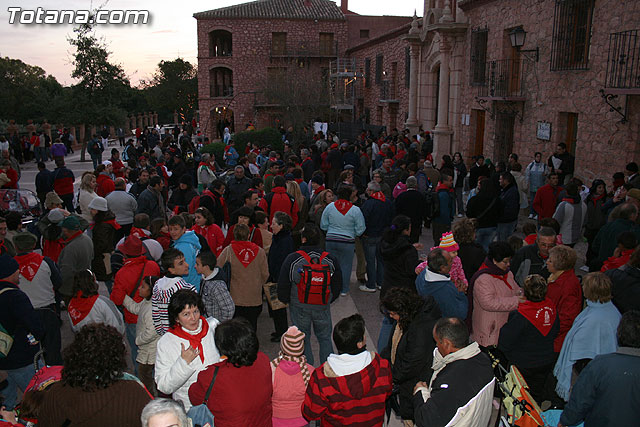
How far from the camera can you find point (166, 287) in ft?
14.5

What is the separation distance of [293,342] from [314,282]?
1.55 meters

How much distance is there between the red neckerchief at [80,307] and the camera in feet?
14.9

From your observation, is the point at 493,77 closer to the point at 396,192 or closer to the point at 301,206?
the point at 396,192

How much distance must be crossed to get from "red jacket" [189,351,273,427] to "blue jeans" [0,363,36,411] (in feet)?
6.99

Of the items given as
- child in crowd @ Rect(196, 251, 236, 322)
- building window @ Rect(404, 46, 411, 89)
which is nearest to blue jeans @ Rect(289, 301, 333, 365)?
child in crowd @ Rect(196, 251, 236, 322)

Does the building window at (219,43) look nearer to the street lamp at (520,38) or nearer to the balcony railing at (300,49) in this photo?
the balcony railing at (300,49)

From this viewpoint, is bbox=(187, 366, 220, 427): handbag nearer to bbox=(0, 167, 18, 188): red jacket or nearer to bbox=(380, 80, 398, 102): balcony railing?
bbox=(0, 167, 18, 188): red jacket

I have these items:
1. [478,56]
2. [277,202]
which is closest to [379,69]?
[478,56]

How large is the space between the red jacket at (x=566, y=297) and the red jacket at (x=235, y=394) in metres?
2.88

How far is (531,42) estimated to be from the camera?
44.6 ft

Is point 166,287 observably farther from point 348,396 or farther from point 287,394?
point 348,396

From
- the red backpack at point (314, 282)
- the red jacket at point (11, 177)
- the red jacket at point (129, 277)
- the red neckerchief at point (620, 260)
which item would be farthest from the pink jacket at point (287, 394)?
the red jacket at point (11, 177)

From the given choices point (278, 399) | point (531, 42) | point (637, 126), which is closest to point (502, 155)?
point (531, 42)

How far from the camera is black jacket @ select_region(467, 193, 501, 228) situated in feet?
26.6
